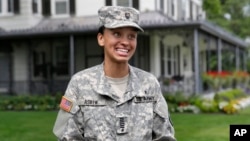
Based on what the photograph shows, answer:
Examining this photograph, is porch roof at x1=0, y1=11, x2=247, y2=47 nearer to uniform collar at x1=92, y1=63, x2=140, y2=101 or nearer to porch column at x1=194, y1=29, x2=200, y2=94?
porch column at x1=194, y1=29, x2=200, y2=94

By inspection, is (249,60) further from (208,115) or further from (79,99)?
(79,99)

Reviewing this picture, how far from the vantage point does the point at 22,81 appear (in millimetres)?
20578

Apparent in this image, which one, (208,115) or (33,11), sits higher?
(33,11)

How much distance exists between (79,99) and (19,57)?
20472 mm

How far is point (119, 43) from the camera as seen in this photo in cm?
236

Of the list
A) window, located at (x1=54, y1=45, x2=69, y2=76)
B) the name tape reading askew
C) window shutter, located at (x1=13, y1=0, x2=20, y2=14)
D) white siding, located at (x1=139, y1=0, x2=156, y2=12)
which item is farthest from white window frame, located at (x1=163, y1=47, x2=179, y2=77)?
the name tape reading askew

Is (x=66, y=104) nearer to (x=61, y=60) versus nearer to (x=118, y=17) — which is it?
(x=118, y=17)

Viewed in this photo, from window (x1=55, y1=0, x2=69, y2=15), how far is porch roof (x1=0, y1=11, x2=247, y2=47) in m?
0.41

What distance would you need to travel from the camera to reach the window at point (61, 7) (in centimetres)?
2223

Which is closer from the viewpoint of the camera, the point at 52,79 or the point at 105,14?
the point at 105,14

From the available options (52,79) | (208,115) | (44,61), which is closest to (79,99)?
(208,115)

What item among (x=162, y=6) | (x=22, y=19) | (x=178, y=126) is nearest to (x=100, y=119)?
(x=178, y=126)

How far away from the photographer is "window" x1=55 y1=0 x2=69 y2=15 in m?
22.2

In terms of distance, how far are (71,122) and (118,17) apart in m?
0.58
